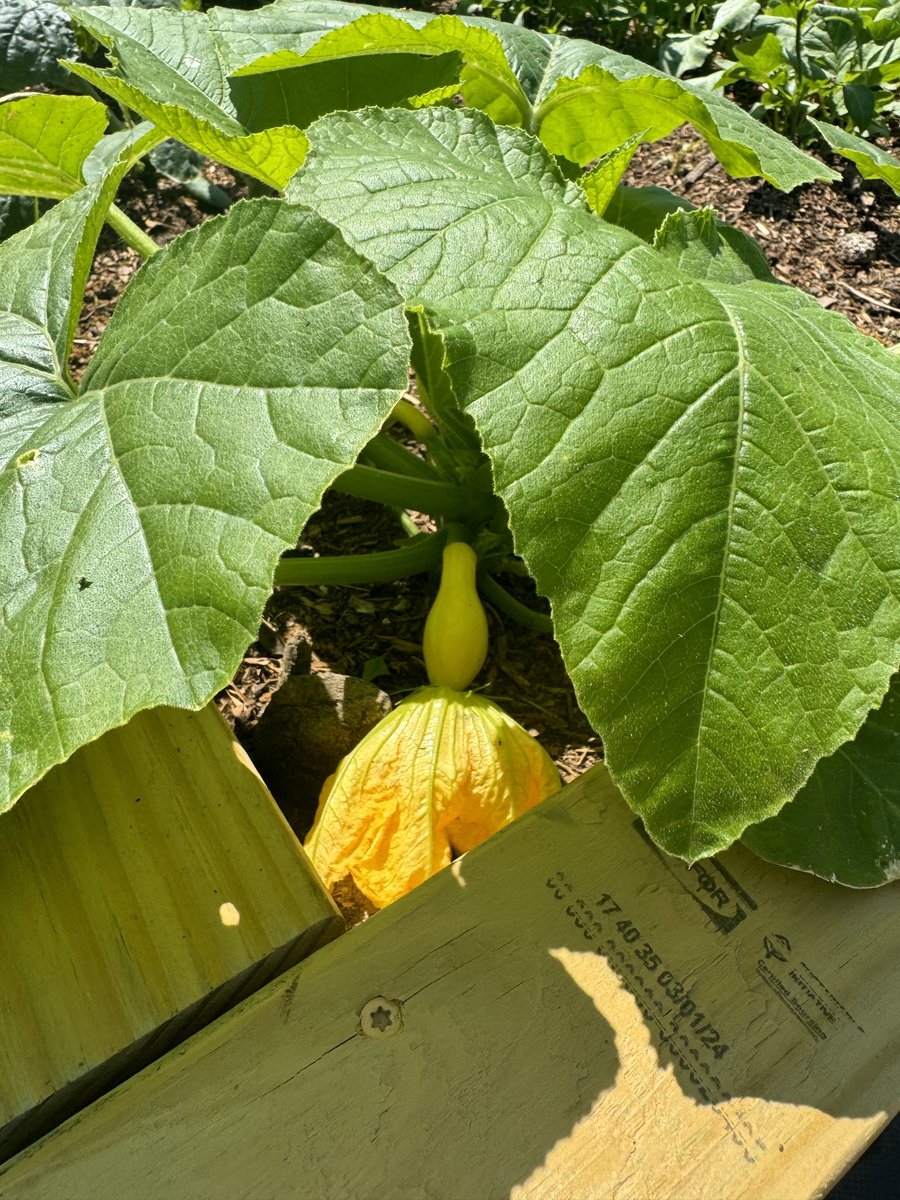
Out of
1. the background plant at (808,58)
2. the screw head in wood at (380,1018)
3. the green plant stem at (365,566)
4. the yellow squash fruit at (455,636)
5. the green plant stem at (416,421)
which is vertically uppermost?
the background plant at (808,58)

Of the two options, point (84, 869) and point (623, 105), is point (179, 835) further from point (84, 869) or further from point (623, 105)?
point (623, 105)

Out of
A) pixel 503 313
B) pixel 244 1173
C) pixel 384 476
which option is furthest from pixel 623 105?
pixel 244 1173

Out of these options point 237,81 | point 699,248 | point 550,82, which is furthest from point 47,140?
point 699,248

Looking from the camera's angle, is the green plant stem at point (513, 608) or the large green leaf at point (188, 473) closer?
the large green leaf at point (188, 473)

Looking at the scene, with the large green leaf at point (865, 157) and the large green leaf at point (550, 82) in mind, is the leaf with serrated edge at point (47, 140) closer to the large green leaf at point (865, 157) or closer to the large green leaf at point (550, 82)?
the large green leaf at point (550, 82)

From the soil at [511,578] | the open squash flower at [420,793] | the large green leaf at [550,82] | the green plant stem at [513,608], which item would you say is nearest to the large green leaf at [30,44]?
the soil at [511,578]

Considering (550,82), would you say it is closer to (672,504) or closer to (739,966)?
(672,504)
